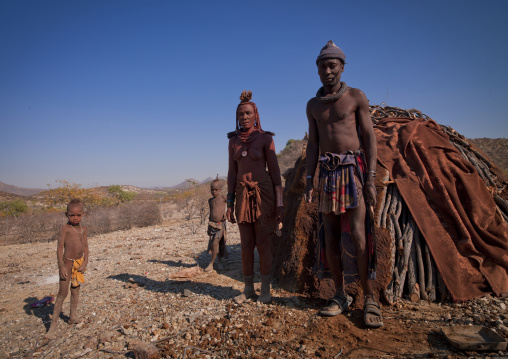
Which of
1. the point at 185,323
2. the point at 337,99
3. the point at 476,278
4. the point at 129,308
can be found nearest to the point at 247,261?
the point at 185,323

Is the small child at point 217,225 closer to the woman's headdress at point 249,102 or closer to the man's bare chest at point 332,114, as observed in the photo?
the woman's headdress at point 249,102

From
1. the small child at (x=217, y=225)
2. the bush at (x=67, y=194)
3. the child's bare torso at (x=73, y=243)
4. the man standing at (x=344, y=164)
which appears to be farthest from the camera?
the bush at (x=67, y=194)

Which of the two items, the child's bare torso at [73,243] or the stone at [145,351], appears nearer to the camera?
the stone at [145,351]

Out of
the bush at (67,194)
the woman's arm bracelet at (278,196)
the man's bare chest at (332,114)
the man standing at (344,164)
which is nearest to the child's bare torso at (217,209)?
the woman's arm bracelet at (278,196)

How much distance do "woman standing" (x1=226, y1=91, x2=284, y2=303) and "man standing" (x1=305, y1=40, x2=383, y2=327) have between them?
692mm

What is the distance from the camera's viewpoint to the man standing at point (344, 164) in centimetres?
265

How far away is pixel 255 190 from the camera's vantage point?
3328 mm

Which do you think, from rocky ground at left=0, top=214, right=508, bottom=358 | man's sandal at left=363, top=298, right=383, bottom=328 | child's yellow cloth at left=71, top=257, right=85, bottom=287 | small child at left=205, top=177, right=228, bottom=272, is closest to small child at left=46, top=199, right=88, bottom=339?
child's yellow cloth at left=71, top=257, right=85, bottom=287

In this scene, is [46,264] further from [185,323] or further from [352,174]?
[352,174]

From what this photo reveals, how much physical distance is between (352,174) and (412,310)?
4.77ft

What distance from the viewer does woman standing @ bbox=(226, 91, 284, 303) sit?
3.31 meters

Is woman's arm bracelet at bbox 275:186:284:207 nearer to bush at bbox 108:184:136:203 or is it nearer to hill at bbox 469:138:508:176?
hill at bbox 469:138:508:176

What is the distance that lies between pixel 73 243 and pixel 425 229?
373 centimetres

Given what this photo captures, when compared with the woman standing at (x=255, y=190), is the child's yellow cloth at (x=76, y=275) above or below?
below
